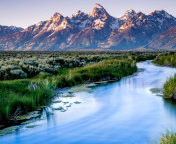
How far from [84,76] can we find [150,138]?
14.3 metres

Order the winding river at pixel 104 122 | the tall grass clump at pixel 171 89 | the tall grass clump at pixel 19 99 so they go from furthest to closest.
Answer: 1. the tall grass clump at pixel 171 89
2. the tall grass clump at pixel 19 99
3. the winding river at pixel 104 122

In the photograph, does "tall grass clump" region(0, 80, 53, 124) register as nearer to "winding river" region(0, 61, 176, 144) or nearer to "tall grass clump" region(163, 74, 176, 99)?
"winding river" region(0, 61, 176, 144)

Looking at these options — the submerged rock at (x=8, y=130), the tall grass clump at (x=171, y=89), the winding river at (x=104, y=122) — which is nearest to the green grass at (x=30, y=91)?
the submerged rock at (x=8, y=130)

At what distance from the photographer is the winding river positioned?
30.2ft

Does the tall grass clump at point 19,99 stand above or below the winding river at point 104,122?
above

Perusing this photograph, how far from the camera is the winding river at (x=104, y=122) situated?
920cm

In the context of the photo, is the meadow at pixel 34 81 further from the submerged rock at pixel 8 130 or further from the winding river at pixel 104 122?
the winding river at pixel 104 122

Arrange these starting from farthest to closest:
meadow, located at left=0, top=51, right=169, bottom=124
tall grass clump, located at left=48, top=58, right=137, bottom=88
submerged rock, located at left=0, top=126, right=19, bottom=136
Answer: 1. tall grass clump, located at left=48, top=58, right=137, bottom=88
2. meadow, located at left=0, top=51, right=169, bottom=124
3. submerged rock, located at left=0, top=126, right=19, bottom=136

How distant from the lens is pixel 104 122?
1117cm

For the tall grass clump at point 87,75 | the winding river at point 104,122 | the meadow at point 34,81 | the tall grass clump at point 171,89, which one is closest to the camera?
the winding river at point 104,122

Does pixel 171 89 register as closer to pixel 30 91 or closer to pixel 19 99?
pixel 30 91

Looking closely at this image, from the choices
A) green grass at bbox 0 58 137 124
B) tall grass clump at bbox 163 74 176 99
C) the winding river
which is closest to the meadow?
green grass at bbox 0 58 137 124

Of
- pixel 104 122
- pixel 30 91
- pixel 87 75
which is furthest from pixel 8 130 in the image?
pixel 87 75

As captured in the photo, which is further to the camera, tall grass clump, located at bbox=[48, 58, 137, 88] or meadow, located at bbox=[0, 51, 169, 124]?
tall grass clump, located at bbox=[48, 58, 137, 88]
